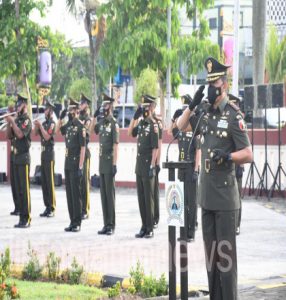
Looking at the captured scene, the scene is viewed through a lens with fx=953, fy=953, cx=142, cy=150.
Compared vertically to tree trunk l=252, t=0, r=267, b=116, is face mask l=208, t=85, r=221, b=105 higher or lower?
lower

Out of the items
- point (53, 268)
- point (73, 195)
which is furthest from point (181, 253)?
point (73, 195)

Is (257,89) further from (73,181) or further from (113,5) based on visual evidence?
(113,5)

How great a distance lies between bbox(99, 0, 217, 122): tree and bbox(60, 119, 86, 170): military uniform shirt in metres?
13.3

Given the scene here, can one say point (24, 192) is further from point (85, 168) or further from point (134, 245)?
point (134, 245)

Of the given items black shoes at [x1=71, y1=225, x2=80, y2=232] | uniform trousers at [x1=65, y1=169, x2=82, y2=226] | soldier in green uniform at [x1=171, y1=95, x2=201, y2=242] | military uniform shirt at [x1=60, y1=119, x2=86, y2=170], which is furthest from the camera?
military uniform shirt at [x1=60, y1=119, x2=86, y2=170]

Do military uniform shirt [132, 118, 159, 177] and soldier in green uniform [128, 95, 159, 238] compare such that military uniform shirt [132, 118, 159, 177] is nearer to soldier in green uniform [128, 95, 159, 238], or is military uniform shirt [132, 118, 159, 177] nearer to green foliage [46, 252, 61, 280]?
soldier in green uniform [128, 95, 159, 238]

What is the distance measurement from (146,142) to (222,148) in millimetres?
5980

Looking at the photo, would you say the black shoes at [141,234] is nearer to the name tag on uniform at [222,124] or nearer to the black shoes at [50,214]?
the black shoes at [50,214]

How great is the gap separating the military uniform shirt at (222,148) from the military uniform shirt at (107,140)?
20.4 feet

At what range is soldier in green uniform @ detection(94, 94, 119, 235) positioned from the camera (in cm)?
1456

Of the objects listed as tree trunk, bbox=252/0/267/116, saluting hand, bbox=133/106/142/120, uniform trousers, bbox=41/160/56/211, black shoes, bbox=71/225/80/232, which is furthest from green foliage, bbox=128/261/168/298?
tree trunk, bbox=252/0/267/116

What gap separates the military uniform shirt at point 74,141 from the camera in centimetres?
1535

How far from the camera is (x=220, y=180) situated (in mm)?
8320

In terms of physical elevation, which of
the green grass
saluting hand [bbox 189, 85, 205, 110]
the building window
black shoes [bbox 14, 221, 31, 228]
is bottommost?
black shoes [bbox 14, 221, 31, 228]
